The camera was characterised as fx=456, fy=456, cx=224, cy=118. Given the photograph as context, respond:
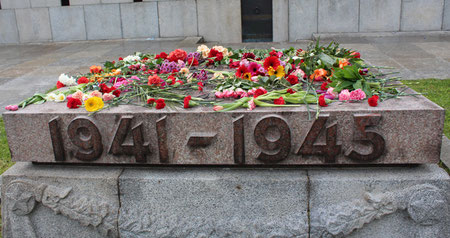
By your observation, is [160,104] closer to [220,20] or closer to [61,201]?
[61,201]

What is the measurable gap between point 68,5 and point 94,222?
10832 mm

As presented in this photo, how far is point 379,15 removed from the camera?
1154 centimetres

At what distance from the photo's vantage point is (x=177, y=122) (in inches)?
121

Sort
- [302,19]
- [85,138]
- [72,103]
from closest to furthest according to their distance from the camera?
1. [85,138]
2. [72,103]
3. [302,19]

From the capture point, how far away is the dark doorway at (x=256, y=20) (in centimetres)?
1205

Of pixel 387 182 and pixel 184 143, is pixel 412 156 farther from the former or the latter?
pixel 184 143

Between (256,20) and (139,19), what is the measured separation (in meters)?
3.17

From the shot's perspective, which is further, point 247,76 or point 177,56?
point 177,56

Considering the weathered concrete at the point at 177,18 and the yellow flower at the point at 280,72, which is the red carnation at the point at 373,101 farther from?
the weathered concrete at the point at 177,18

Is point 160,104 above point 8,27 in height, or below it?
below

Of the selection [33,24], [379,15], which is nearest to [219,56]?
[379,15]

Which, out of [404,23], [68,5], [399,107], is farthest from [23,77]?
[404,23]

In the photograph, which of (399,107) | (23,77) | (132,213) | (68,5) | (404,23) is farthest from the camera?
(68,5)

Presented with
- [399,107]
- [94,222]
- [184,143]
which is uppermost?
[399,107]
